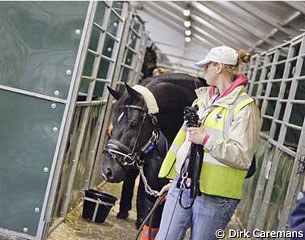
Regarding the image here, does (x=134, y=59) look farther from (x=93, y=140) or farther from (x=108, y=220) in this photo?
(x=108, y=220)

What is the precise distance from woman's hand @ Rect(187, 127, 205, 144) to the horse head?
1491 mm

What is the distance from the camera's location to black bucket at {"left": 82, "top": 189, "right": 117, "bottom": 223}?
512cm

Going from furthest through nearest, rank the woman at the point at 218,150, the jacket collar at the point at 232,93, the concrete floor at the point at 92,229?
the concrete floor at the point at 92,229 < the jacket collar at the point at 232,93 < the woman at the point at 218,150

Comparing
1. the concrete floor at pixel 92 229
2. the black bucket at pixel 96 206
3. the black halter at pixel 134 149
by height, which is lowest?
the concrete floor at pixel 92 229

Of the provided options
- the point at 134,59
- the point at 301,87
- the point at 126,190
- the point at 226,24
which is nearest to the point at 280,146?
the point at 301,87

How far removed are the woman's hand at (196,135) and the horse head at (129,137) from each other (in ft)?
4.89

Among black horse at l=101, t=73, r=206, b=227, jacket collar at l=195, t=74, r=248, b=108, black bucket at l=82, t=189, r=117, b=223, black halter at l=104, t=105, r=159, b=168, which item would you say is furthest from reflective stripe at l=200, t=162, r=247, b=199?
black bucket at l=82, t=189, r=117, b=223

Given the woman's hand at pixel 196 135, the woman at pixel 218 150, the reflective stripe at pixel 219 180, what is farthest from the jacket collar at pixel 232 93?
the reflective stripe at pixel 219 180

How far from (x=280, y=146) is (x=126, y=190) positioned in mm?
1532

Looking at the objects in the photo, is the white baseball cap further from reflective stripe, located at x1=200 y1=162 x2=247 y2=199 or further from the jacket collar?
reflective stripe, located at x1=200 y1=162 x2=247 y2=199

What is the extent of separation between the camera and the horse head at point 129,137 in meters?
4.02

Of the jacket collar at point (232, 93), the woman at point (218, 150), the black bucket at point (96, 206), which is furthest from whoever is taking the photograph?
the black bucket at point (96, 206)

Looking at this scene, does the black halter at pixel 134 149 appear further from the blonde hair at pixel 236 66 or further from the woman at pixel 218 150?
the blonde hair at pixel 236 66

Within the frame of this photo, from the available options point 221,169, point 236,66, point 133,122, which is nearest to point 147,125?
point 133,122
